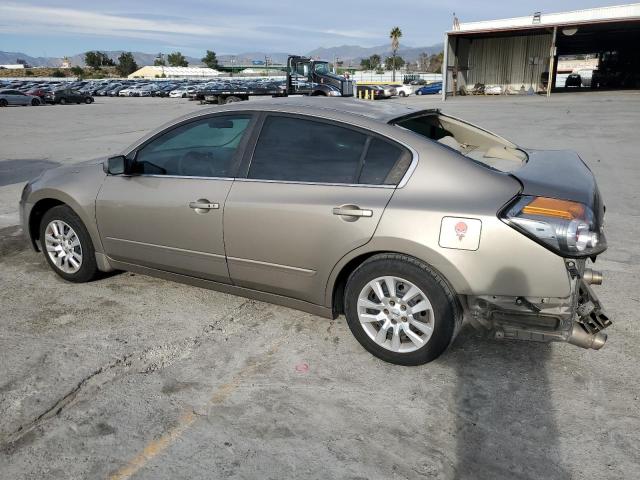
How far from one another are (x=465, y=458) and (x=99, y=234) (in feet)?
10.6

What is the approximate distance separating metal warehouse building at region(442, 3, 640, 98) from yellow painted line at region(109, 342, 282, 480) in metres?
38.4

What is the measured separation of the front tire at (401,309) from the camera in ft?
9.78

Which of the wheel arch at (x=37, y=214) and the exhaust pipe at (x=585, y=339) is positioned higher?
the wheel arch at (x=37, y=214)

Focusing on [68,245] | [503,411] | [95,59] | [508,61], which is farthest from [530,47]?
[95,59]

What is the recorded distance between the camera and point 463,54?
42.3 metres

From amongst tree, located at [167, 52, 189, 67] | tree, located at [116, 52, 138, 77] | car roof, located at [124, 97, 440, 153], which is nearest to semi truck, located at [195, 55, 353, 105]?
car roof, located at [124, 97, 440, 153]

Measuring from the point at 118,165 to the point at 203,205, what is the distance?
0.87 meters

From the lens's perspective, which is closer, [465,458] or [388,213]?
[465,458]

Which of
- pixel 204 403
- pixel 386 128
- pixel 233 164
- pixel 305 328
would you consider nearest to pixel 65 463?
pixel 204 403

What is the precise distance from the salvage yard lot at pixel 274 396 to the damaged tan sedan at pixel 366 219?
0.28m

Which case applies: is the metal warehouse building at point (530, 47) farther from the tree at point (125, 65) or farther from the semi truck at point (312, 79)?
the tree at point (125, 65)

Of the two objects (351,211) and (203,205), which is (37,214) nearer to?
(203,205)

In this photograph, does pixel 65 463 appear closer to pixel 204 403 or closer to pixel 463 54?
pixel 204 403

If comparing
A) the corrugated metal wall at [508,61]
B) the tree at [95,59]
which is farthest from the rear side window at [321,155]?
the tree at [95,59]
